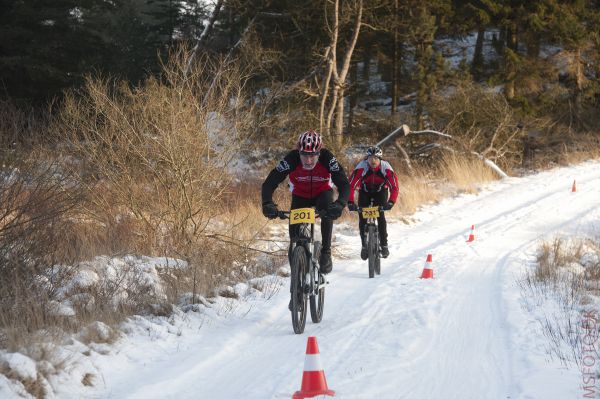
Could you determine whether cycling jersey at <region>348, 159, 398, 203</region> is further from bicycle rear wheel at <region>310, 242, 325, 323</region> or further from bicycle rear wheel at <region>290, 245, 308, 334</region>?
bicycle rear wheel at <region>290, 245, 308, 334</region>

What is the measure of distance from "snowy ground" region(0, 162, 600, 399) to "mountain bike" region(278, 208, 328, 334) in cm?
23

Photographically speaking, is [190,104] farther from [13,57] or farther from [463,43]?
[463,43]

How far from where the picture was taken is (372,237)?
8.95 m

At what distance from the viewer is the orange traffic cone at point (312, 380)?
13.7 feet

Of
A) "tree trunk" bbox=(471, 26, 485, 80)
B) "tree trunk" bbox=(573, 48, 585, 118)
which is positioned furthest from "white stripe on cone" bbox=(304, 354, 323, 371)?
"tree trunk" bbox=(471, 26, 485, 80)

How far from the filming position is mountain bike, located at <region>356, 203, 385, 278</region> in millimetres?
8727

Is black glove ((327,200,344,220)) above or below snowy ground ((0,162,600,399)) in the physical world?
above

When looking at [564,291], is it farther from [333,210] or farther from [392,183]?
[333,210]

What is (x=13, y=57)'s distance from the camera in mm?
21906

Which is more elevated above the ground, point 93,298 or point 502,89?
point 502,89

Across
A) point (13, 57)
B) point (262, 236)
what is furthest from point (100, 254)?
point (13, 57)

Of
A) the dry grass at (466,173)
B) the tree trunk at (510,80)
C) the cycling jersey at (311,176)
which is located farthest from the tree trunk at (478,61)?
the cycling jersey at (311,176)

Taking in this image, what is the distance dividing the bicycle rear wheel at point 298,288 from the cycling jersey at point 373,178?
3573 millimetres

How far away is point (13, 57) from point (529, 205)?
777 inches
